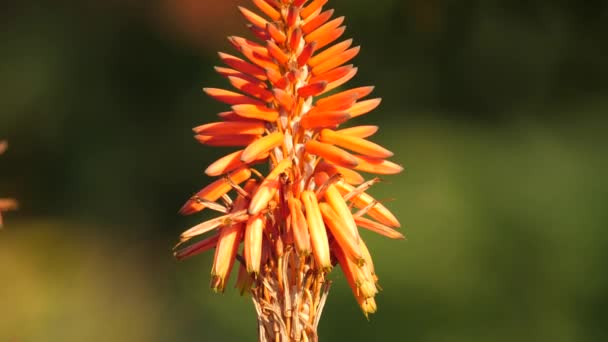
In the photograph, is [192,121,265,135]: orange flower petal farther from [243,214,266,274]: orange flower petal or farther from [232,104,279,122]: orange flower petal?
[243,214,266,274]: orange flower petal

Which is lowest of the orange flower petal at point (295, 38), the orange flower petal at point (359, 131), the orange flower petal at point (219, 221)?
the orange flower petal at point (219, 221)

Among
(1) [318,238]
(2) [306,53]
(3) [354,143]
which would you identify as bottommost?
(1) [318,238]

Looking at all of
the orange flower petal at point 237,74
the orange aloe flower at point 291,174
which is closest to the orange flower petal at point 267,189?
the orange aloe flower at point 291,174

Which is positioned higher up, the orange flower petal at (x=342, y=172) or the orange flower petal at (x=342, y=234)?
the orange flower petal at (x=342, y=172)

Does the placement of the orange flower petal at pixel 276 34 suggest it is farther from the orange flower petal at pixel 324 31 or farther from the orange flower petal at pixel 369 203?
the orange flower petal at pixel 369 203

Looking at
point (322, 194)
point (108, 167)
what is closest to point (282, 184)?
point (322, 194)

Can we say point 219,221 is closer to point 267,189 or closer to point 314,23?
point 267,189

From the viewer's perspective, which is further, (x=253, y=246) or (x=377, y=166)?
(x=377, y=166)

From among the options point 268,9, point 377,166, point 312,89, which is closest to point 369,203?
point 377,166
